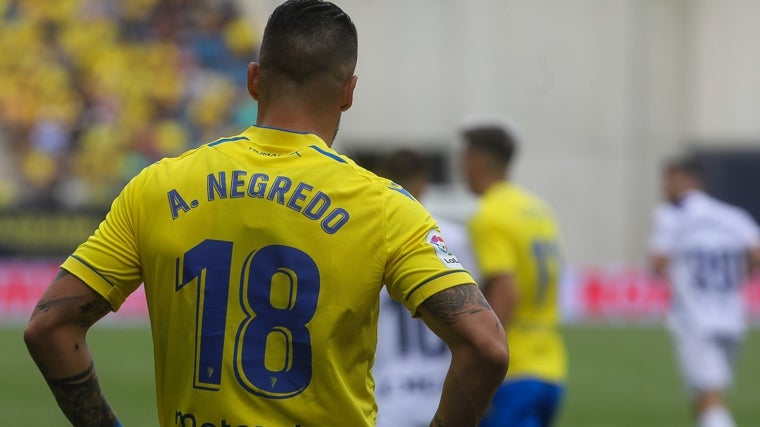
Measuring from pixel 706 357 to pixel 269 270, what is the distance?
26.6ft

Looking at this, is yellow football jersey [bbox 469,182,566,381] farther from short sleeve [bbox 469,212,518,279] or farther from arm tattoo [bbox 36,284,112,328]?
arm tattoo [bbox 36,284,112,328]

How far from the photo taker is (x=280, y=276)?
9.47 ft

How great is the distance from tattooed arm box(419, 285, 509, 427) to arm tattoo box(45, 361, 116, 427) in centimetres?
81

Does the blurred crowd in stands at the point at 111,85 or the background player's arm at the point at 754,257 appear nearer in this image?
the background player's arm at the point at 754,257

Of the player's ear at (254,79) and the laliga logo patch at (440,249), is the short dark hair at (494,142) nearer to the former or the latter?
the player's ear at (254,79)

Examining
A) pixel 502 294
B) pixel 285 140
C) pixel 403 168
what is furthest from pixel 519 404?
pixel 285 140

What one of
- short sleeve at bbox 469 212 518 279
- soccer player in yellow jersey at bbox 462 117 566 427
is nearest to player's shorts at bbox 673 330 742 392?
soccer player in yellow jersey at bbox 462 117 566 427

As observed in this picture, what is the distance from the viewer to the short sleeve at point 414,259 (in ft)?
9.41

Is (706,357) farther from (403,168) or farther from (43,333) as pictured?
(43,333)

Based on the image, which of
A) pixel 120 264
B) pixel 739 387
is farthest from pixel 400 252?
pixel 739 387

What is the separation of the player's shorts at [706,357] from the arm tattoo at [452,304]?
7783 mm

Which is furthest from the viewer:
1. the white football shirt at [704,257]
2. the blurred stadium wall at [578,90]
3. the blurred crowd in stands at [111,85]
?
the blurred stadium wall at [578,90]

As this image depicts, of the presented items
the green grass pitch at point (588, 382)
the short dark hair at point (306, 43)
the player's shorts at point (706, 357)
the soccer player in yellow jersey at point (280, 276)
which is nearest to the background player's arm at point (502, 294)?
the soccer player in yellow jersey at point (280, 276)

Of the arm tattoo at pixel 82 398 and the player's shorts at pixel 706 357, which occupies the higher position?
the arm tattoo at pixel 82 398
